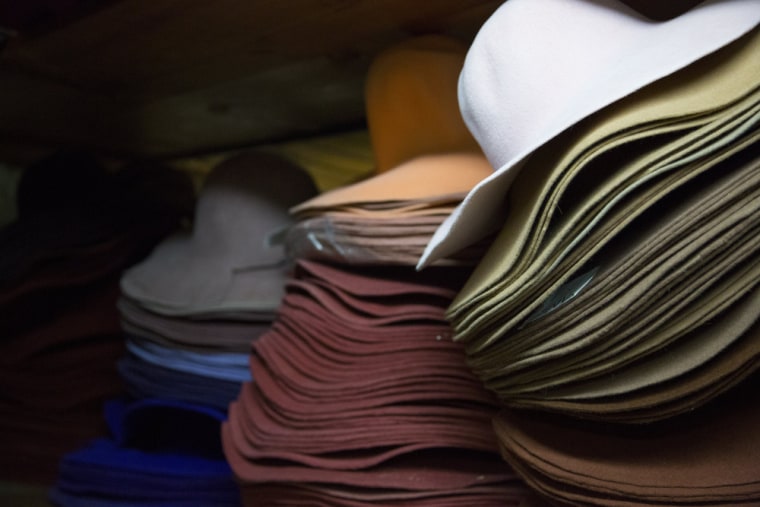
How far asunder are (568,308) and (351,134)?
94 centimetres

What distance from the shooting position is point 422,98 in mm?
813

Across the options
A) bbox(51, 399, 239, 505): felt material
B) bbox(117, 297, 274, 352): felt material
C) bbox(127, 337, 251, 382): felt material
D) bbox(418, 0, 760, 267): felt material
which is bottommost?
bbox(51, 399, 239, 505): felt material

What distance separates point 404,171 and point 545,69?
0.28m

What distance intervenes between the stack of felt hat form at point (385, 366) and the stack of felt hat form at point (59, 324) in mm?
489

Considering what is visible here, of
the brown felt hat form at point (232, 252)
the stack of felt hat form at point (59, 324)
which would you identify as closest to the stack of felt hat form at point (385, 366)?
the brown felt hat form at point (232, 252)

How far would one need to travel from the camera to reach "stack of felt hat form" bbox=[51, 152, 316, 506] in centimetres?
101

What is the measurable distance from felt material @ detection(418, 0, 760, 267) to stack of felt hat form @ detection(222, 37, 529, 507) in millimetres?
122

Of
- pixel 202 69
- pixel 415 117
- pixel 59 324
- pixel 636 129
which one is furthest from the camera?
pixel 59 324

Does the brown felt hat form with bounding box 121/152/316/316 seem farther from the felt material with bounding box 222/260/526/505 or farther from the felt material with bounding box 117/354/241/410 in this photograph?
the felt material with bounding box 222/260/526/505

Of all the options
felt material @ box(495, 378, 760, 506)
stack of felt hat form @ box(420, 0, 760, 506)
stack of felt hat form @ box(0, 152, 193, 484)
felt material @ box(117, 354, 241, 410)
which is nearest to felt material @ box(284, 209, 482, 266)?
stack of felt hat form @ box(420, 0, 760, 506)

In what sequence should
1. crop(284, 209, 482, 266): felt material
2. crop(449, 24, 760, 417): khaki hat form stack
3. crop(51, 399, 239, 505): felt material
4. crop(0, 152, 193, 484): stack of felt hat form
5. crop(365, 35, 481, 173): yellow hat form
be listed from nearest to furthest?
crop(449, 24, 760, 417): khaki hat form stack < crop(284, 209, 482, 266): felt material < crop(365, 35, 481, 173): yellow hat form < crop(51, 399, 239, 505): felt material < crop(0, 152, 193, 484): stack of felt hat form

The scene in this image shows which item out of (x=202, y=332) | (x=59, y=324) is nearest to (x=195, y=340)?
(x=202, y=332)

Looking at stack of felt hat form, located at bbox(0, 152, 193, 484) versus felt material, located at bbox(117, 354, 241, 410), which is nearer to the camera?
felt material, located at bbox(117, 354, 241, 410)

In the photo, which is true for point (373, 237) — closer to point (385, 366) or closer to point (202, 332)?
point (385, 366)
